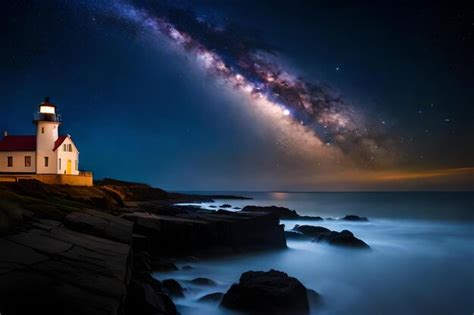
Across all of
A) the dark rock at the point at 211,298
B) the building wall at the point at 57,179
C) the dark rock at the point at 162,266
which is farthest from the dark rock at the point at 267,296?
the building wall at the point at 57,179

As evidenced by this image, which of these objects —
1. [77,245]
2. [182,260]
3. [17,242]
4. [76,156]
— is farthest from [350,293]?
[76,156]

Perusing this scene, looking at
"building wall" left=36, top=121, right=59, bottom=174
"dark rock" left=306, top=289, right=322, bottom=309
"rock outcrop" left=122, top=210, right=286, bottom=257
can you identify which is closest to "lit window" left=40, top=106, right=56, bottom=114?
"building wall" left=36, top=121, right=59, bottom=174

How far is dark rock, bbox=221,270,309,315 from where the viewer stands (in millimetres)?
10023

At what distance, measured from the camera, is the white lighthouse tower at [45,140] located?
35094mm

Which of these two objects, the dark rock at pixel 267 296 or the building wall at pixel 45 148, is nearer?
the dark rock at pixel 267 296

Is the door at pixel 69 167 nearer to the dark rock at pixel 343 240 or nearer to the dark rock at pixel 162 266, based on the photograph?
the dark rock at pixel 162 266

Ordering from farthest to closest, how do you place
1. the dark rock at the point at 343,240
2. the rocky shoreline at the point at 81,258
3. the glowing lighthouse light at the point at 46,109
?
1. the glowing lighthouse light at the point at 46,109
2. the dark rock at the point at 343,240
3. the rocky shoreline at the point at 81,258

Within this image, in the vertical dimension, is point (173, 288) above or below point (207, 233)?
below

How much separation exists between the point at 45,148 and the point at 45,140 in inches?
30.0

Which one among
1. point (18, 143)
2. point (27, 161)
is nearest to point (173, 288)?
point (27, 161)

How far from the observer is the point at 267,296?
33.2ft

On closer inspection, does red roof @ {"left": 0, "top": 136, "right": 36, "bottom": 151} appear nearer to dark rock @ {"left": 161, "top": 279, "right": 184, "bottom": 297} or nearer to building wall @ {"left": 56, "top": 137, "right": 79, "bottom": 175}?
building wall @ {"left": 56, "top": 137, "right": 79, "bottom": 175}

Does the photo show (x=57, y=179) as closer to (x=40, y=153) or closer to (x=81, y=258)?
(x=40, y=153)

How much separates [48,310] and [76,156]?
36.0 metres
